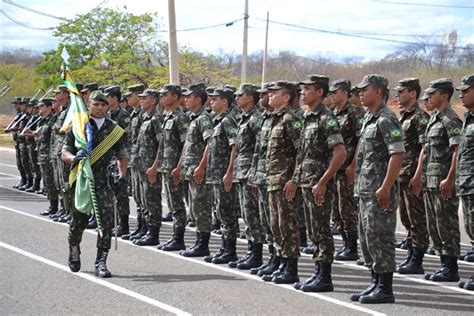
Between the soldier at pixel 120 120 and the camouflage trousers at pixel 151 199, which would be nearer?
the camouflage trousers at pixel 151 199

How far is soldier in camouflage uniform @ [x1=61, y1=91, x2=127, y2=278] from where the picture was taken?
8.81 meters

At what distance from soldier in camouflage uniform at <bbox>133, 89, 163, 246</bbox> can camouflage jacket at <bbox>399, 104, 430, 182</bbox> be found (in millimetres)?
3206

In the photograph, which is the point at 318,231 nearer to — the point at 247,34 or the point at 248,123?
the point at 248,123

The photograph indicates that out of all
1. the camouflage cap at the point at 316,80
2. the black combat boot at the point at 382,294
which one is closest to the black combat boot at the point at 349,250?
the black combat boot at the point at 382,294

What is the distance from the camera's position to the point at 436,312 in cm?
723

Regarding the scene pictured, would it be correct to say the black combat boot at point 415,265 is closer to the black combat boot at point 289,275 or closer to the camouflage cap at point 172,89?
the black combat boot at point 289,275

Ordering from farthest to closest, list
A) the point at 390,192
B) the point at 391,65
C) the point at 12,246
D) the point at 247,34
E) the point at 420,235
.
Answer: the point at 391,65 → the point at 247,34 → the point at 12,246 → the point at 420,235 → the point at 390,192

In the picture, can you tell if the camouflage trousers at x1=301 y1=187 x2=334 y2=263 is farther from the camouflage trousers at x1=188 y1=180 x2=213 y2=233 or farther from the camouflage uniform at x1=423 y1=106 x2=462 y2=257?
the camouflage trousers at x1=188 y1=180 x2=213 y2=233

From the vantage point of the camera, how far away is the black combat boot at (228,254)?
9.65 meters

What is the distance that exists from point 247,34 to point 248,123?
24.6 meters

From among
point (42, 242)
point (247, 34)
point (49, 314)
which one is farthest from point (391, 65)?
point (49, 314)

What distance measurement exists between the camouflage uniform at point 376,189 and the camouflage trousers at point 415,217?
5.86 ft

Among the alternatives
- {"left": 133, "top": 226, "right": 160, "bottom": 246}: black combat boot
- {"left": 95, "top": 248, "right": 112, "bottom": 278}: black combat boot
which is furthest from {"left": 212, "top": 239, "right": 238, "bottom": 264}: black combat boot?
{"left": 133, "top": 226, "right": 160, "bottom": 246}: black combat boot

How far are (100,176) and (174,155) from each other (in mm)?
2029
